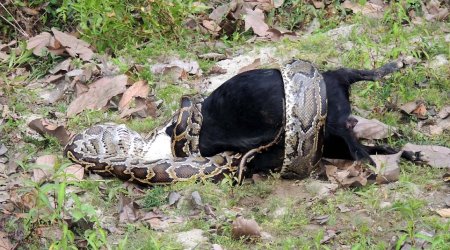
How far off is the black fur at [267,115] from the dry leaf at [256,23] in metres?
2.51

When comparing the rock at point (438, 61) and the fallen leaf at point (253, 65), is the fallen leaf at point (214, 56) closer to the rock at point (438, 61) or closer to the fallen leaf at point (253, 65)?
the fallen leaf at point (253, 65)

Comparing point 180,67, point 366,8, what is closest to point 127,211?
point 180,67

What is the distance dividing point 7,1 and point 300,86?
14.8 feet

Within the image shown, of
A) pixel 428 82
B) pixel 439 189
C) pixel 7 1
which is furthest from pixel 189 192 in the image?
pixel 7 1

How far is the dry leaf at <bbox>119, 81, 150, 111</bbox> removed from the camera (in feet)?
25.3

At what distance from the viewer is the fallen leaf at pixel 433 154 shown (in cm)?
608

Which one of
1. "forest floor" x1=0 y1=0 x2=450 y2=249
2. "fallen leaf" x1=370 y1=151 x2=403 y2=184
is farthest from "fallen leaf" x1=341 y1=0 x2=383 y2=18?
"fallen leaf" x1=370 y1=151 x2=403 y2=184

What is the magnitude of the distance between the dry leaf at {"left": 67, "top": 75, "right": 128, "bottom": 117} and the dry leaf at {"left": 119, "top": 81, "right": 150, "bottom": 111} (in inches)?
3.1

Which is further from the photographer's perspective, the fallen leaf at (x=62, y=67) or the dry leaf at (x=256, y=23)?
the dry leaf at (x=256, y=23)

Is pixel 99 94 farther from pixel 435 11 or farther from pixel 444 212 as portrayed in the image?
pixel 435 11

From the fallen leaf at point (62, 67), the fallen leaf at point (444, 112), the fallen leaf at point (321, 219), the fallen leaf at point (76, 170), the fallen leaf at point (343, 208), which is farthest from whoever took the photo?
the fallen leaf at point (62, 67)

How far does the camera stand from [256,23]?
886 centimetres

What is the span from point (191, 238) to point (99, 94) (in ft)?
9.21

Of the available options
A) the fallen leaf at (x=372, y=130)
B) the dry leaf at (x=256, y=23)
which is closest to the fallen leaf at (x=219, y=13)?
the dry leaf at (x=256, y=23)
